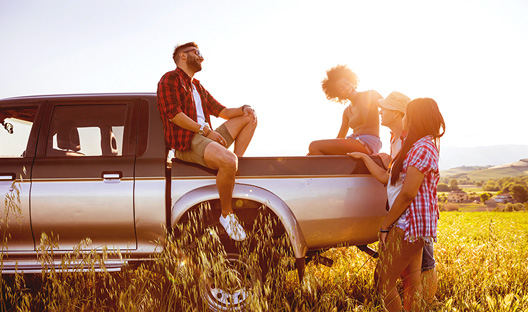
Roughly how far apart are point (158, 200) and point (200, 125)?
2.39 feet

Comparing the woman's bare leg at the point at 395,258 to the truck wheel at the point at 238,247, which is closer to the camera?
the woman's bare leg at the point at 395,258

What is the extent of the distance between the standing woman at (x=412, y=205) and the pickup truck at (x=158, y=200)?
1.35 ft

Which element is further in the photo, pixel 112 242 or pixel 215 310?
pixel 112 242

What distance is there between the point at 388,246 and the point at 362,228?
1.52ft

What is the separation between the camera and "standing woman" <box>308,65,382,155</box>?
12.1ft

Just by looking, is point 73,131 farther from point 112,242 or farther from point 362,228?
A: point 362,228

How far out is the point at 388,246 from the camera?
2727 millimetres

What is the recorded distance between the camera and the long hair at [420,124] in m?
2.80

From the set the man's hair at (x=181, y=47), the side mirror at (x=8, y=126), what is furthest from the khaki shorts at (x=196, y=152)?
the side mirror at (x=8, y=126)

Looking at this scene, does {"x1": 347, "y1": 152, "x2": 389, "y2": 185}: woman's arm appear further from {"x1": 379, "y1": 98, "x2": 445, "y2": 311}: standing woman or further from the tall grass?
the tall grass

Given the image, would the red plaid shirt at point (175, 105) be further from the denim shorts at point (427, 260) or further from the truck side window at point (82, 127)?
the denim shorts at point (427, 260)

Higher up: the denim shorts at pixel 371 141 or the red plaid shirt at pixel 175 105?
the red plaid shirt at pixel 175 105

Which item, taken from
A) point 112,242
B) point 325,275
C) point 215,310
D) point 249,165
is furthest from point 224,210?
point 325,275

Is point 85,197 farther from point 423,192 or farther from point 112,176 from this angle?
point 423,192
